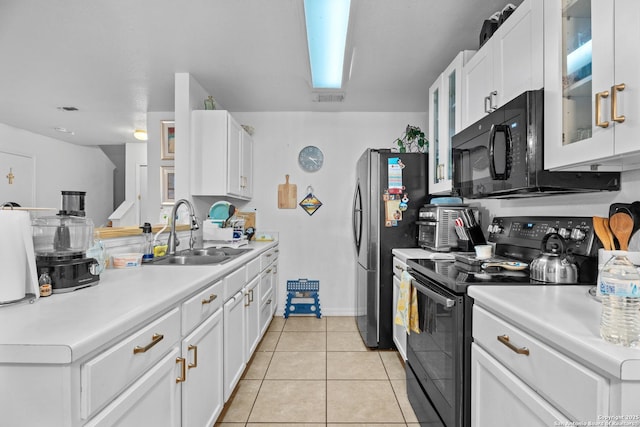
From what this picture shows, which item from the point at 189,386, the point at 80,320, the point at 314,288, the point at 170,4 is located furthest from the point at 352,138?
the point at 80,320

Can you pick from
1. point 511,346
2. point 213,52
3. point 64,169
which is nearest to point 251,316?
point 511,346

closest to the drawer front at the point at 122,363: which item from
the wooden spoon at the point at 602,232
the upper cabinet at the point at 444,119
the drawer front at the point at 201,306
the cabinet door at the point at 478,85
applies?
the drawer front at the point at 201,306

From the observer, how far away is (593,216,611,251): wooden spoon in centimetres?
127

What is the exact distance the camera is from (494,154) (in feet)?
5.23

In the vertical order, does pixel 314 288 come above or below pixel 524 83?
below

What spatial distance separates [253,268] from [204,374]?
108 centimetres

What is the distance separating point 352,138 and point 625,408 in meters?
3.48

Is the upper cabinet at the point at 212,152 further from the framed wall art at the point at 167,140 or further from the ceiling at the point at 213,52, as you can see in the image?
the framed wall art at the point at 167,140

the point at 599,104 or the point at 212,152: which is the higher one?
the point at 212,152

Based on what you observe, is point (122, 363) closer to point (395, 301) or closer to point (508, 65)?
point (508, 65)

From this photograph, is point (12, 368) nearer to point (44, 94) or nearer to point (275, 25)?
point (275, 25)

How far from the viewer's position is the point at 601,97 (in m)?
1.07

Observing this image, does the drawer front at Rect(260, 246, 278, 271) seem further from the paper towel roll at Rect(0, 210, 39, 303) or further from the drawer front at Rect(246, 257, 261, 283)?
the paper towel roll at Rect(0, 210, 39, 303)

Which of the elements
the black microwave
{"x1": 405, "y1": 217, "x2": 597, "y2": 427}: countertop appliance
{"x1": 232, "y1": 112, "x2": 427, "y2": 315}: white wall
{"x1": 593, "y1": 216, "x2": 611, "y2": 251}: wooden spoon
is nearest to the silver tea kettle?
{"x1": 405, "y1": 217, "x2": 597, "y2": 427}: countertop appliance
